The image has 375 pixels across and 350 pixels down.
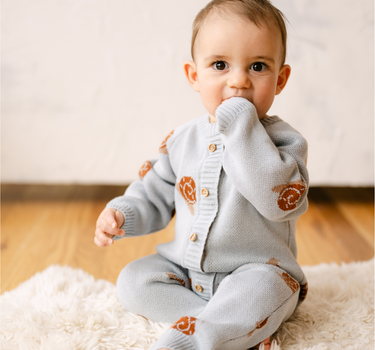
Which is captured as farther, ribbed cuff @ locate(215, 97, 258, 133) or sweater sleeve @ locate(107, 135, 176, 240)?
sweater sleeve @ locate(107, 135, 176, 240)

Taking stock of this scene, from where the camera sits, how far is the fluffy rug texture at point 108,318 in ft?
2.28

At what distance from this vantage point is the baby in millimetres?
657

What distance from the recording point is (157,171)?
33.9 inches

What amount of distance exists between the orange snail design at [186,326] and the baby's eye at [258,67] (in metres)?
0.40

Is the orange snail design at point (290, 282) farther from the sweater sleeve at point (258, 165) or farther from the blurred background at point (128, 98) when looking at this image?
the blurred background at point (128, 98)

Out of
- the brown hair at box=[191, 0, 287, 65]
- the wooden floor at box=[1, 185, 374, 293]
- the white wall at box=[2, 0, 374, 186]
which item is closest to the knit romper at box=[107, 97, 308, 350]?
the brown hair at box=[191, 0, 287, 65]

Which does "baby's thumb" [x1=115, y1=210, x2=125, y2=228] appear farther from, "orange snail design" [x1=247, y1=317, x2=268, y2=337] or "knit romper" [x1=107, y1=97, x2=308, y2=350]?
"orange snail design" [x1=247, y1=317, x2=268, y2=337]

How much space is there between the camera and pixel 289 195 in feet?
2.18

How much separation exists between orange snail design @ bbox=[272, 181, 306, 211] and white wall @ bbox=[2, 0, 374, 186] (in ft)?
2.36

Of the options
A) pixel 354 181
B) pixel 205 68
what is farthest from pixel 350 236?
pixel 205 68

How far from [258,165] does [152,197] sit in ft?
0.89

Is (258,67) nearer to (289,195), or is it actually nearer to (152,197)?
(289,195)

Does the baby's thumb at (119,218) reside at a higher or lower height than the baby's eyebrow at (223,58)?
lower

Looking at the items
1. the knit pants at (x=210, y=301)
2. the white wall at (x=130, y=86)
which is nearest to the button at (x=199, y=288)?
the knit pants at (x=210, y=301)
